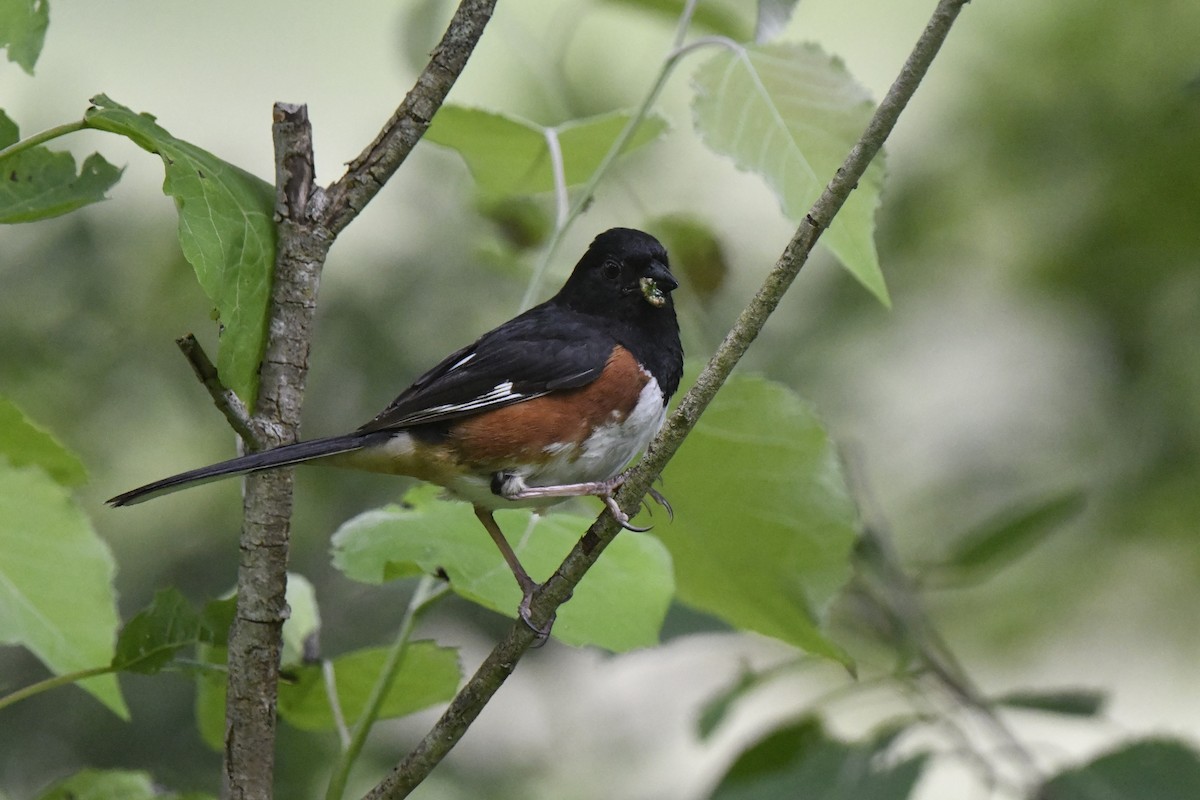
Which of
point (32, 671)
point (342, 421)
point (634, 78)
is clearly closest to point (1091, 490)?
point (634, 78)

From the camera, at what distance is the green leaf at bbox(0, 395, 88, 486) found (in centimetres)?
131

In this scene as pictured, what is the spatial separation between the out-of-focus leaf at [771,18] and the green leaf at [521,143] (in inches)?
9.5

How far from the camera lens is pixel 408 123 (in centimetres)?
122

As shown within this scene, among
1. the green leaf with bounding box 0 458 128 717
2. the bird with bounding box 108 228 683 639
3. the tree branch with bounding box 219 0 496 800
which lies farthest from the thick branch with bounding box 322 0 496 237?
the bird with bounding box 108 228 683 639

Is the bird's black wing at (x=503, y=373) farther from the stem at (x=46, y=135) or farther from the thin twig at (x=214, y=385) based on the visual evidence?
the stem at (x=46, y=135)

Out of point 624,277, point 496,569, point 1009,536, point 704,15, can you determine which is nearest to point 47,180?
point 496,569

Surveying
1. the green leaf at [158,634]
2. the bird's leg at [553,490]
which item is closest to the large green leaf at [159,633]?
the green leaf at [158,634]

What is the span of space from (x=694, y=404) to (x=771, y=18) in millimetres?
623

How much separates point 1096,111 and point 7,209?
2.72 m

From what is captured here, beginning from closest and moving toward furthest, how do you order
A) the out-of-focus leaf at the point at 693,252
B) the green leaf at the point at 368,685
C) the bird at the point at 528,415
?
the green leaf at the point at 368,685, the bird at the point at 528,415, the out-of-focus leaf at the point at 693,252

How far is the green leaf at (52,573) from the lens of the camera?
49.2 inches

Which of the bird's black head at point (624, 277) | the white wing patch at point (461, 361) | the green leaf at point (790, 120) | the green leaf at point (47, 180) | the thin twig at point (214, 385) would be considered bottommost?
the white wing patch at point (461, 361)

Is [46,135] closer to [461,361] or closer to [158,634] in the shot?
[158,634]

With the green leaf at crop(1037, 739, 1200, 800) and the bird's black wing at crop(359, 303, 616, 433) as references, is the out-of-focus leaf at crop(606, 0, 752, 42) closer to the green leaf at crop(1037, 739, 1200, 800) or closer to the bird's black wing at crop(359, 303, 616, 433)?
the bird's black wing at crop(359, 303, 616, 433)
